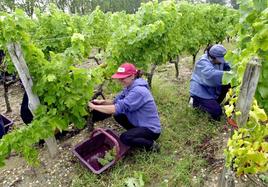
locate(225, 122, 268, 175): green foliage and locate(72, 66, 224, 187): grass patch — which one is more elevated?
locate(225, 122, 268, 175): green foliage

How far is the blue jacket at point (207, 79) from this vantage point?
4.78 meters

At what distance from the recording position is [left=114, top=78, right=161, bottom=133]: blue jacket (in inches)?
155

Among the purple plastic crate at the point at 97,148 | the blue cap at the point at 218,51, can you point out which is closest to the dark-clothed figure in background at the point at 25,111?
the purple plastic crate at the point at 97,148

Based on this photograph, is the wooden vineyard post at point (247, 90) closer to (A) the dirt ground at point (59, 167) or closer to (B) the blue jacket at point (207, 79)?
(A) the dirt ground at point (59, 167)

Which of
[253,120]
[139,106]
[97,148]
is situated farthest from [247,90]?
[97,148]

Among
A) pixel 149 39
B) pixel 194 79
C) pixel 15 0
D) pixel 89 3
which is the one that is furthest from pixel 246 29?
pixel 89 3

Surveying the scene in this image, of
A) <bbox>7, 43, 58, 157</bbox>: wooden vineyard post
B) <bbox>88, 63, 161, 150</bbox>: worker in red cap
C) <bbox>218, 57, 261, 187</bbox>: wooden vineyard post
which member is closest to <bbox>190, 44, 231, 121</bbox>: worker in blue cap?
<bbox>88, 63, 161, 150</bbox>: worker in red cap

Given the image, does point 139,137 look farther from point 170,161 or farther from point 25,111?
point 25,111

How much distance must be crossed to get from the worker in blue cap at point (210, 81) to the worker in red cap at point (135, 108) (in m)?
1.25

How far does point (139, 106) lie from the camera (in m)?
3.99

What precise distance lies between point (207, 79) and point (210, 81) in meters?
0.06

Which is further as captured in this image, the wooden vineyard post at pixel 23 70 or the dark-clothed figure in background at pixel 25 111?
the dark-clothed figure in background at pixel 25 111

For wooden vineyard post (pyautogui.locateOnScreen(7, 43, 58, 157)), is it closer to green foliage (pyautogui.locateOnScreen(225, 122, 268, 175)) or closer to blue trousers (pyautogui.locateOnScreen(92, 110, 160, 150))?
blue trousers (pyautogui.locateOnScreen(92, 110, 160, 150))

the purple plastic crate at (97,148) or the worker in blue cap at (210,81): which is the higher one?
the worker in blue cap at (210,81)
